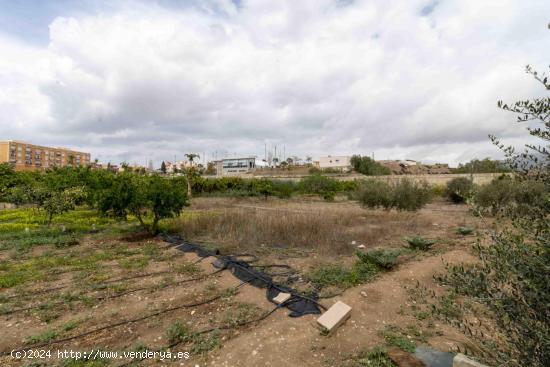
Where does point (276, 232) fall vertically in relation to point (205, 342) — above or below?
above

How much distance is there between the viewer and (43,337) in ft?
10.4

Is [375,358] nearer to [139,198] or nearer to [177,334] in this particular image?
[177,334]

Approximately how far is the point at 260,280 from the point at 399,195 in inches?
347

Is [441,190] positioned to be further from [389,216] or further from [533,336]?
[533,336]

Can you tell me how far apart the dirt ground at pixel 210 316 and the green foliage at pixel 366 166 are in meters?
51.3

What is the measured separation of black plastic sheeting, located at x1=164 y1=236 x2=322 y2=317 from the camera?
3.65 m

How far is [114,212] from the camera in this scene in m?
8.27

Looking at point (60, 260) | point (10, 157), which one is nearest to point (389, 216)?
point (60, 260)

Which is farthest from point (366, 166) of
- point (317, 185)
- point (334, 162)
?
point (317, 185)

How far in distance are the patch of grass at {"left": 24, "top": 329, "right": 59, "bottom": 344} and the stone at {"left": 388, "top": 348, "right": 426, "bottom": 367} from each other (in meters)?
3.69

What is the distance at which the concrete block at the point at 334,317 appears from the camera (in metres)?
3.12

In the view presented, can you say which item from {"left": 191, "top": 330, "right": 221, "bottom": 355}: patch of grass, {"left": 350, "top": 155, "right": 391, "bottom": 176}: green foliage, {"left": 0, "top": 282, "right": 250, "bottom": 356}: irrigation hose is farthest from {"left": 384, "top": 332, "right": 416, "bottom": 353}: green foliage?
{"left": 350, "top": 155, "right": 391, "bottom": 176}: green foliage

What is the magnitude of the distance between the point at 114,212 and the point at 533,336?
Result: 9.17m

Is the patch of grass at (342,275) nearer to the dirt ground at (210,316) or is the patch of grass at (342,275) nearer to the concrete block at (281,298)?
the dirt ground at (210,316)
